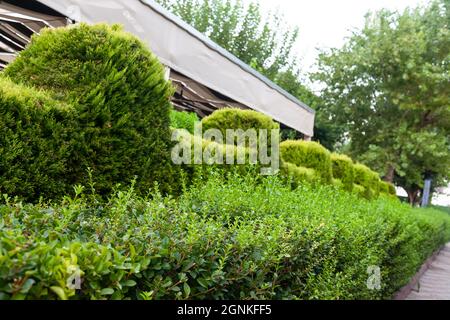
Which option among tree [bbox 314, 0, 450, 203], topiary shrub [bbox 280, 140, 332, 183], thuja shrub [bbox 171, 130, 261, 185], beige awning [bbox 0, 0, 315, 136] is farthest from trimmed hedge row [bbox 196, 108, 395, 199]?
tree [bbox 314, 0, 450, 203]

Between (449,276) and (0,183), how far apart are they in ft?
28.0

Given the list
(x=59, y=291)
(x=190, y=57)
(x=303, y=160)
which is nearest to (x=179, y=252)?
(x=59, y=291)

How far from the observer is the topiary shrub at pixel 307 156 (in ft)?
25.5

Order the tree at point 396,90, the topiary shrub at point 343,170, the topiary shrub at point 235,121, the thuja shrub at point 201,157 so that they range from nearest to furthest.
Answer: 1. the thuja shrub at point 201,157
2. the topiary shrub at point 235,121
3. the topiary shrub at point 343,170
4. the tree at point 396,90

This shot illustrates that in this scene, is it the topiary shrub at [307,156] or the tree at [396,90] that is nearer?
the topiary shrub at [307,156]

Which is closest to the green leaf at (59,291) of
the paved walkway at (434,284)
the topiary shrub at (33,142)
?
the topiary shrub at (33,142)

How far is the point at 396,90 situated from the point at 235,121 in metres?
14.9

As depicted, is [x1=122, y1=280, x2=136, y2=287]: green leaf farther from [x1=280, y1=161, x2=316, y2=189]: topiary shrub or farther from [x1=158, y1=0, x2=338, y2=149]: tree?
[x1=158, y1=0, x2=338, y2=149]: tree

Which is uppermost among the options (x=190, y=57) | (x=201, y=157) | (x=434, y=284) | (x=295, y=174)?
(x=190, y=57)

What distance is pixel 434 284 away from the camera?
7688 millimetres

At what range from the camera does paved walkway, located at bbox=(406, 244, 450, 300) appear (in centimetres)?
649

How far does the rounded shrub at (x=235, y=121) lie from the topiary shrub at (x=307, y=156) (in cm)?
168

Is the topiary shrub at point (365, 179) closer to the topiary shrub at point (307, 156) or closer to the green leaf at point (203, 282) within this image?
the topiary shrub at point (307, 156)

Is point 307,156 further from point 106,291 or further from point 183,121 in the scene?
point 106,291
